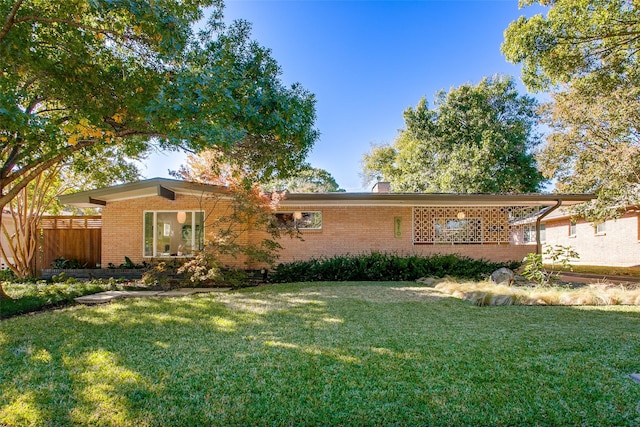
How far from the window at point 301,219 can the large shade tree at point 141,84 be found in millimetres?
4349

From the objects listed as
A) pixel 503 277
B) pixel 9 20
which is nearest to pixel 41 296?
pixel 9 20

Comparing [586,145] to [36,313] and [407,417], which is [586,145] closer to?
[407,417]

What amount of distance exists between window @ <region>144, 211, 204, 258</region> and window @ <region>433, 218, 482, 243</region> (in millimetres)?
8197

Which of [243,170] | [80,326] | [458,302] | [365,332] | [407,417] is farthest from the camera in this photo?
[243,170]

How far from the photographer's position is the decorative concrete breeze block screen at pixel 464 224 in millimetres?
12047

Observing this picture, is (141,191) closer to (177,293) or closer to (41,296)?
(41,296)

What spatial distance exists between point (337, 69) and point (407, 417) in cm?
1397

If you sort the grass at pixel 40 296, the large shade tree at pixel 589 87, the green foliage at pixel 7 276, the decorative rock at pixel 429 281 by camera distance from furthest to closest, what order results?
the green foliage at pixel 7 276, the decorative rock at pixel 429 281, the large shade tree at pixel 589 87, the grass at pixel 40 296

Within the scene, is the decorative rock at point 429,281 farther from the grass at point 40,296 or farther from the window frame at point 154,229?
the grass at point 40,296

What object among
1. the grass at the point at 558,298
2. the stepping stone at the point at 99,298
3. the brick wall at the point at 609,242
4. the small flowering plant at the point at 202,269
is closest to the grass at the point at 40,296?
the stepping stone at the point at 99,298

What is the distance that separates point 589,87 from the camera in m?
10.8

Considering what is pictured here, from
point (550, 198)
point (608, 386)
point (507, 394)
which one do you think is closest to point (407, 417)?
point (507, 394)

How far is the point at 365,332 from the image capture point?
4375 mm

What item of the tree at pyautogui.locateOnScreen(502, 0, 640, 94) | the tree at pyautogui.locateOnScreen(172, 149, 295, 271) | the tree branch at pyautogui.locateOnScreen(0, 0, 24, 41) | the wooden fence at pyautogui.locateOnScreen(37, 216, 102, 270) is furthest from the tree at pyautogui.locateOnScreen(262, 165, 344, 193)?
the tree branch at pyautogui.locateOnScreen(0, 0, 24, 41)
